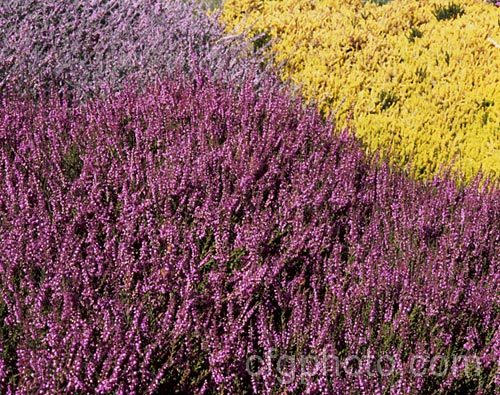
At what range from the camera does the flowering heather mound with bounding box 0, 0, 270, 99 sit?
433cm

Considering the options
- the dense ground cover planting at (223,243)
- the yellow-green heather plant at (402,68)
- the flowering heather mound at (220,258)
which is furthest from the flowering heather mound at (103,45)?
the flowering heather mound at (220,258)

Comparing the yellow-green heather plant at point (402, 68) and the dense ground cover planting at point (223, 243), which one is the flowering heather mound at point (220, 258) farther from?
the yellow-green heather plant at point (402, 68)

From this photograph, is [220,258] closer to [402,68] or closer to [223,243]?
[223,243]

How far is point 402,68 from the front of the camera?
4828mm

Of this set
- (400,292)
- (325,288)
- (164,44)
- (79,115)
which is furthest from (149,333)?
(164,44)

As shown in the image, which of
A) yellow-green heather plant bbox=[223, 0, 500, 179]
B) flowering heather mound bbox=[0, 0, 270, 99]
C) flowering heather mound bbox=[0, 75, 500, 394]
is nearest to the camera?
flowering heather mound bbox=[0, 75, 500, 394]

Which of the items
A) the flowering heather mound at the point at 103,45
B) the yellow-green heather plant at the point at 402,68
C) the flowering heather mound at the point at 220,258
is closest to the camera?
the flowering heather mound at the point at 220,258

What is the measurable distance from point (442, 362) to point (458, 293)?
29 centimetres

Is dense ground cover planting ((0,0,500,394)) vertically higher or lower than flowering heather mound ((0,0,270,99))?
lower

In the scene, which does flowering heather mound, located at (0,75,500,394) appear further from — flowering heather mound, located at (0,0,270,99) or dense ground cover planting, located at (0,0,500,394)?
flowering heather mound, located at (0,0,270,99)

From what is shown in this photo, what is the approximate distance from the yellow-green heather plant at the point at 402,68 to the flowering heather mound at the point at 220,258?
0.64 meters

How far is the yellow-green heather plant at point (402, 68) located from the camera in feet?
13.5

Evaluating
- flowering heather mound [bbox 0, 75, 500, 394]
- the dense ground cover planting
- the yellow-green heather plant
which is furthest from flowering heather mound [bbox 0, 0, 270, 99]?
flowering heather mound [bbox 0, 75, 500, 394]

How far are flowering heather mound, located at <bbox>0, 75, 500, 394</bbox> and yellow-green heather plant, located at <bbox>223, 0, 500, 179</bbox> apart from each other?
2.11 ft
